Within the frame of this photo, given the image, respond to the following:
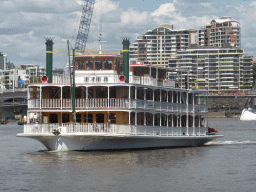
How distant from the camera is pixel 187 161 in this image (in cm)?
3409

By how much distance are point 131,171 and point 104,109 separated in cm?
812

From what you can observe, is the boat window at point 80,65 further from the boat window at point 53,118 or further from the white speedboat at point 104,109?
the boat window at point 53,118

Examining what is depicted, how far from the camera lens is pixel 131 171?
29.4m

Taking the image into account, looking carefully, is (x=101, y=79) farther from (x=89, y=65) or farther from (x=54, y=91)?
(x=54, y=91)

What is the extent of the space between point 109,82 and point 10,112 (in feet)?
494

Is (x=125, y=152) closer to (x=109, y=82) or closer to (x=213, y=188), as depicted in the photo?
(x=109, y=82)

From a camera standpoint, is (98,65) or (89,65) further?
(89,65)

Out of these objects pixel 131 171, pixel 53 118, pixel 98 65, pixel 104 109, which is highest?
pixel 98 65

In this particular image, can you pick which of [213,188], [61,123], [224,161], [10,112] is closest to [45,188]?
[213,188]

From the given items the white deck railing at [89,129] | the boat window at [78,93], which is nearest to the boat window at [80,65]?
the boat window at [78,93]

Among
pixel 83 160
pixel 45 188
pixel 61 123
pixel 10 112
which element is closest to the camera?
pixel 45 188

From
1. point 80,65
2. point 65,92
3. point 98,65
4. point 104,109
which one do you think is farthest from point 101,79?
point 65,92

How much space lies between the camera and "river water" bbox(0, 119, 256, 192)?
25266 mm

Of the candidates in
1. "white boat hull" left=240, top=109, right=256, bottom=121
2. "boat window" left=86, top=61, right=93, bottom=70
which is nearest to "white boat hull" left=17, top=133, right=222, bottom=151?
"boat window" left=86, top=61, right=93, bottom=70
